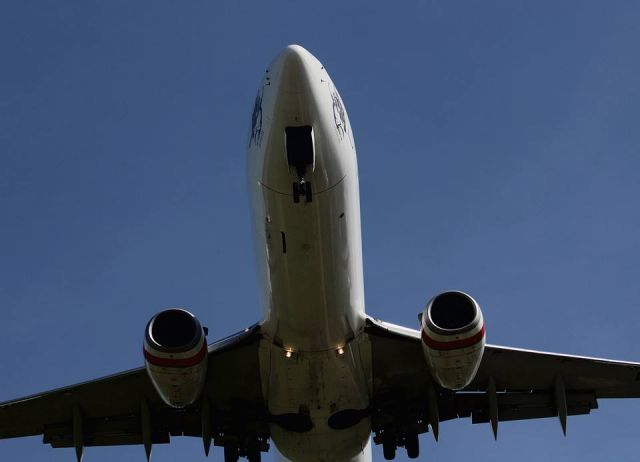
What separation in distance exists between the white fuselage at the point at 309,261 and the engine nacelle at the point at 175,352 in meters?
1.41

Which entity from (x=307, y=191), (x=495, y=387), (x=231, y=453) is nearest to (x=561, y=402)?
(x=495, y=387)

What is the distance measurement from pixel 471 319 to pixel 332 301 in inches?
95.9

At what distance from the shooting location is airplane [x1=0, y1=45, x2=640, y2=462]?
1591 cm

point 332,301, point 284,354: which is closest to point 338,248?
point 332,301

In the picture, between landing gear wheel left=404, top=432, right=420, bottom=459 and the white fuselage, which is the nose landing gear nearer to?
the white fuselage

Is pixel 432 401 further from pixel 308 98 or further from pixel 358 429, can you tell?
pixel 308 98

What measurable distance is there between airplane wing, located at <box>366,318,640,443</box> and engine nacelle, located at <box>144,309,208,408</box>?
11.9 ft

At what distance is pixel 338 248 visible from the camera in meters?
16.6

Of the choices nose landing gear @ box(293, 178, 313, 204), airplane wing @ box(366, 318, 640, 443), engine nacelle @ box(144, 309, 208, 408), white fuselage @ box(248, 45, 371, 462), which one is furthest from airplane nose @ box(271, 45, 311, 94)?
airplane wing @ box(366, 318, 640, 443)

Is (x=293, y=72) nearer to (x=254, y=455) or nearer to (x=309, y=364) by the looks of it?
(x=309, y=364)

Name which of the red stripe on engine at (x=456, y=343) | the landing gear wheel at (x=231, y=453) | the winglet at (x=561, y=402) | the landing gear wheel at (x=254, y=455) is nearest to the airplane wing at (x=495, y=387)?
the winglet at (x=561, y=402)

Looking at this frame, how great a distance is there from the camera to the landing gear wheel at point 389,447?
2083 cm

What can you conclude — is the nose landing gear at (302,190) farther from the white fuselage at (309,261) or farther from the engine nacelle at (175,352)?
the engine nacelle at (175,352)

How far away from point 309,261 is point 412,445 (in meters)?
6.46
